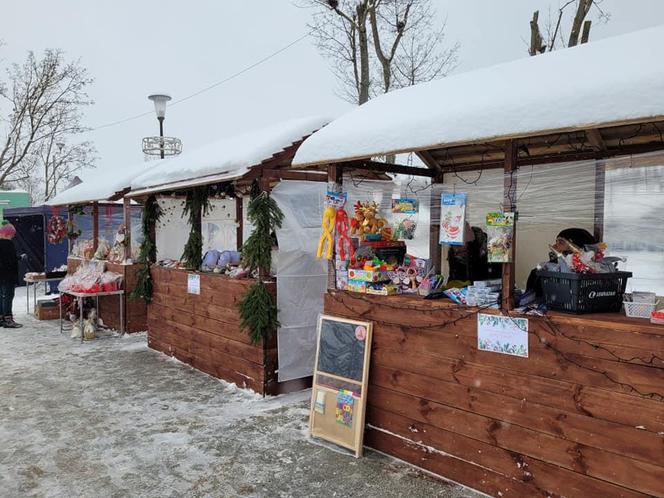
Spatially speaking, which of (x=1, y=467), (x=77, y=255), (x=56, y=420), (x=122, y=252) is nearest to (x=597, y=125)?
(x=1, y=467)

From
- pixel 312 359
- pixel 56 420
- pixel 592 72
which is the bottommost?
pixel 56 420

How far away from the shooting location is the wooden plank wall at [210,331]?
5.45 m

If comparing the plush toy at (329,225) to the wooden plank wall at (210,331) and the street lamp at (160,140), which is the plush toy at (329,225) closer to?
the wooden plank wall at (210,331)

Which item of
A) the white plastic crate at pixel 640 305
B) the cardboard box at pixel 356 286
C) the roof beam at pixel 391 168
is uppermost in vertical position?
the roof beam at pixel 391 168

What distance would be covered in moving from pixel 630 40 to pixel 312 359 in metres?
4.07

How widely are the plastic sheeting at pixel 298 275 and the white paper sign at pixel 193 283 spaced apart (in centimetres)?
138

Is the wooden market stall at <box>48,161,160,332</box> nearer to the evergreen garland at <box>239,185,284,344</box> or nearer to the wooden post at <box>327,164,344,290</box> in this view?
the evergreen garland at <box>239,185,284,344</box>

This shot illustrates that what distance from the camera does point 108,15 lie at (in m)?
26.5

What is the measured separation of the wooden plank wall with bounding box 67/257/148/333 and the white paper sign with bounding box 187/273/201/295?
242 cm

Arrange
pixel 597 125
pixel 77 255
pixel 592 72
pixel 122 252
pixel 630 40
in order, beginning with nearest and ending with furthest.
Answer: pixel 597 125 < pixel 592 72 < pixel 630 40 < pixel 122 252 < pixel 77 255

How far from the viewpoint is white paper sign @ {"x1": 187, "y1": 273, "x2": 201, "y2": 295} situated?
642 centimetres

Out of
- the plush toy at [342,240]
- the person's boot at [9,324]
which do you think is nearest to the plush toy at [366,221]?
the plush toy at [342,240]

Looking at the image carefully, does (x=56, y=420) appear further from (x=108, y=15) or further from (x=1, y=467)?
(x=108, y=15)

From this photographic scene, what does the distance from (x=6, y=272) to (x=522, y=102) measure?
30.4 ft
